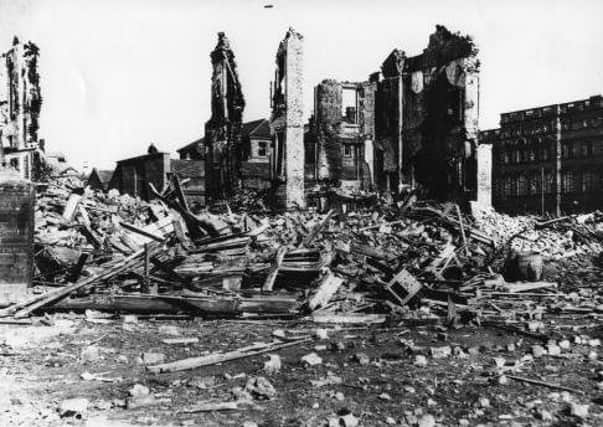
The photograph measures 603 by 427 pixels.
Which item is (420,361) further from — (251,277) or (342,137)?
(342,137)

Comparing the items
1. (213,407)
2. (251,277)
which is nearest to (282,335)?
(213,407)

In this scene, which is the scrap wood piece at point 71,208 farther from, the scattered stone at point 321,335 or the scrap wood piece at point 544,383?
the scrap wood piece at point 544,383

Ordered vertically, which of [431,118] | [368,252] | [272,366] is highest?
[431,118]

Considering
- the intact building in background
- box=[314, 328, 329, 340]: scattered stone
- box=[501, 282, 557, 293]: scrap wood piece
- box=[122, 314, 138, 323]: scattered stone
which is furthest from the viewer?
the intact building in background

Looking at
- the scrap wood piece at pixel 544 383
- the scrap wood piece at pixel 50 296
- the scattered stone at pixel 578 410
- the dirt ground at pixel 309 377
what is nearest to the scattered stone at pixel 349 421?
the dirt ground at pixel 309 377

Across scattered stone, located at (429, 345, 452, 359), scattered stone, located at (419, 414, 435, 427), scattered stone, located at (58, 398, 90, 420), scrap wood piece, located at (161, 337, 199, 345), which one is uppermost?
scattered stone, located at (58, 398, 90, 420)

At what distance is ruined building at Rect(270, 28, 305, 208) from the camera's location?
83.6ft

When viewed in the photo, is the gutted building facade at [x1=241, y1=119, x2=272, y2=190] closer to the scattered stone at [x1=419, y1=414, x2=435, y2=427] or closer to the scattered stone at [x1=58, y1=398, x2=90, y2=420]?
the scattered stone at [x1=58, y1=398, x2=90, y2=420]

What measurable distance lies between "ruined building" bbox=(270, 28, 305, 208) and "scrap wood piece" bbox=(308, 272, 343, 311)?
55.9 ft

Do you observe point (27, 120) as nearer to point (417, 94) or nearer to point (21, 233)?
point (417, 94)

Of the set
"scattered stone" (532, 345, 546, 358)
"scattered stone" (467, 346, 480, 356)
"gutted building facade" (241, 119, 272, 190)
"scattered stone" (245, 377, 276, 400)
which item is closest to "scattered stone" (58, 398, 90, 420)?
"scattered stone" (245, 377, 276, 400)

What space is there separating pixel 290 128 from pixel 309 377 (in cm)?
2170

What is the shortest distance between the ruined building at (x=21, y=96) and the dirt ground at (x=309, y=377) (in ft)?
77.2

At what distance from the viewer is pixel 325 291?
8.02 meters
